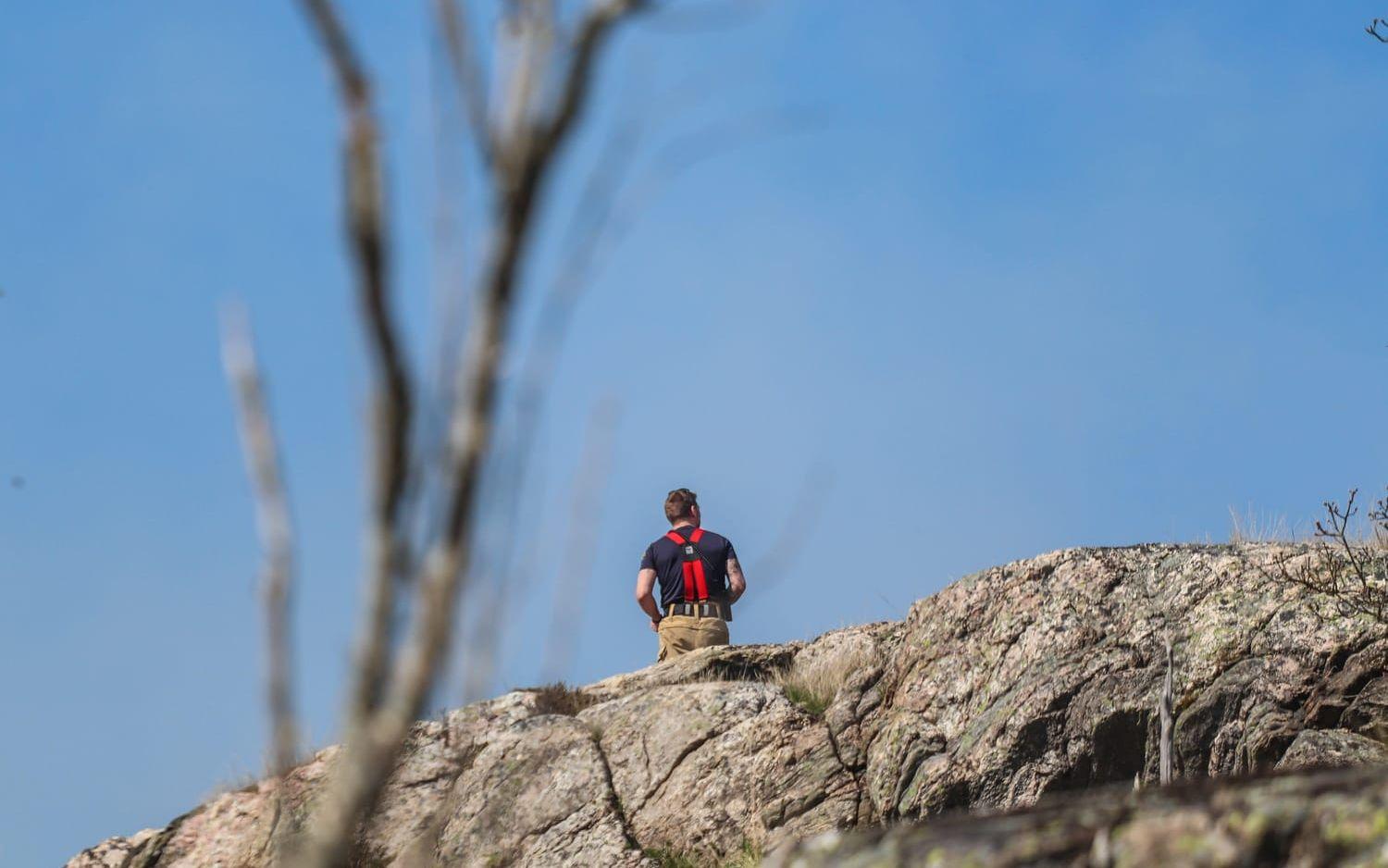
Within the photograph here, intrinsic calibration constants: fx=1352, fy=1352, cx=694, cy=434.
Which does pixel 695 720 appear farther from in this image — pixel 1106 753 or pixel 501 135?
pixel 501 135

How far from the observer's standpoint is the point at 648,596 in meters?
14.1

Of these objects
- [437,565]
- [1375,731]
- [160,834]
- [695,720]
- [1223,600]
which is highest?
[160,834]

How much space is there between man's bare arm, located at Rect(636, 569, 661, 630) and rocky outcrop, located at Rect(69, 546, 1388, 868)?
87 centimetres

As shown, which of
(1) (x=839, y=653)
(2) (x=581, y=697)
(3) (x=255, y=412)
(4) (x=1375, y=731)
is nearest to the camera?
(3) (x=255, y=412)

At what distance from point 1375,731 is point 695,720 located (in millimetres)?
5518

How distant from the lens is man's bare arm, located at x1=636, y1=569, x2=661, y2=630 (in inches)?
552

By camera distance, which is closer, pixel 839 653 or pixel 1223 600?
pixel 1223 600

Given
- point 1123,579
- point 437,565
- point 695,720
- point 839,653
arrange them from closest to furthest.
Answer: point 437,565, point 1123,579, point 695,720, point 839,653

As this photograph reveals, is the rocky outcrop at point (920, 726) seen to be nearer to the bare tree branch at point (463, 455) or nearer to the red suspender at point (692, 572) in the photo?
the red suspender at point (692, 572)

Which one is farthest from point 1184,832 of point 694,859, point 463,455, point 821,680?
point 821,680

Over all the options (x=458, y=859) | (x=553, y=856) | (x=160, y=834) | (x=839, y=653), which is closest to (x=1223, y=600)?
(x=839, y=653)

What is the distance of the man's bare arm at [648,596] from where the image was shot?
1402 cm

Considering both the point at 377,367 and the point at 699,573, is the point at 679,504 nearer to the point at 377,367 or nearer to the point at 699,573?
the point at 699,573

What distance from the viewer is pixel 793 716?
39.7 feet
